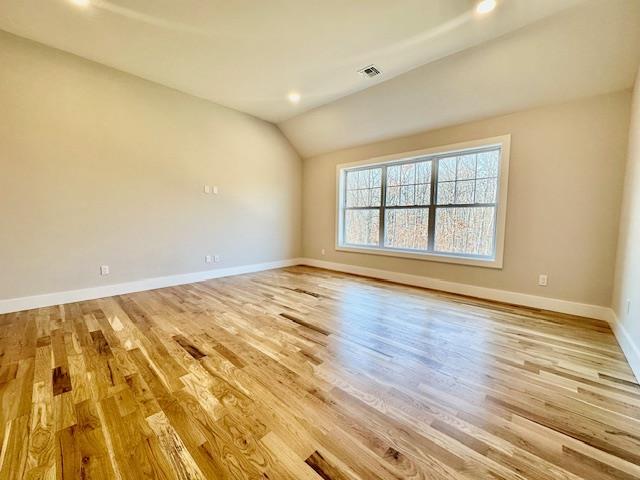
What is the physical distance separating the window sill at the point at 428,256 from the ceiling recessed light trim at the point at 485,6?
104 inches

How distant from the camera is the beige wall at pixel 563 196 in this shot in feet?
8.82

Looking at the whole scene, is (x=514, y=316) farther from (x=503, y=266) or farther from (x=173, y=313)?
(x=173, y=313)

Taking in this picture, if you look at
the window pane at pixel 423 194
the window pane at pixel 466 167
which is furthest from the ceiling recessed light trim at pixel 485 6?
the window pane at pixel 423 194

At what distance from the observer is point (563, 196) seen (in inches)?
115

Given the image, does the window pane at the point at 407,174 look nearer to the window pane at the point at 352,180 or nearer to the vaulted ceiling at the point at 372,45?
the vaulted ceiling at the point at 372,45

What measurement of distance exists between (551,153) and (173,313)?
4.65m

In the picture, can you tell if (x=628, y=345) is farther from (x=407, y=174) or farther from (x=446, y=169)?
(x=407, y=174)

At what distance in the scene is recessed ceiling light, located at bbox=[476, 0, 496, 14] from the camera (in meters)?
2.10

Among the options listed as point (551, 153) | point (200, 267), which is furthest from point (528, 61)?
point (200, 267)

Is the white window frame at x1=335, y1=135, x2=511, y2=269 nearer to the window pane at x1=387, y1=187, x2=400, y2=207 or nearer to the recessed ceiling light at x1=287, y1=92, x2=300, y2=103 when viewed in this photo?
the window pane at x1=387, y1=187, x2=400, y2=207

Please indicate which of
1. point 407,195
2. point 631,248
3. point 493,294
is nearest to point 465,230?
point 493,294

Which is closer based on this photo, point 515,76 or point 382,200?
point 515,76

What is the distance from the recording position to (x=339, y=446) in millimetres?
1170

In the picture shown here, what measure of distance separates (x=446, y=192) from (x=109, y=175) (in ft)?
15.3
